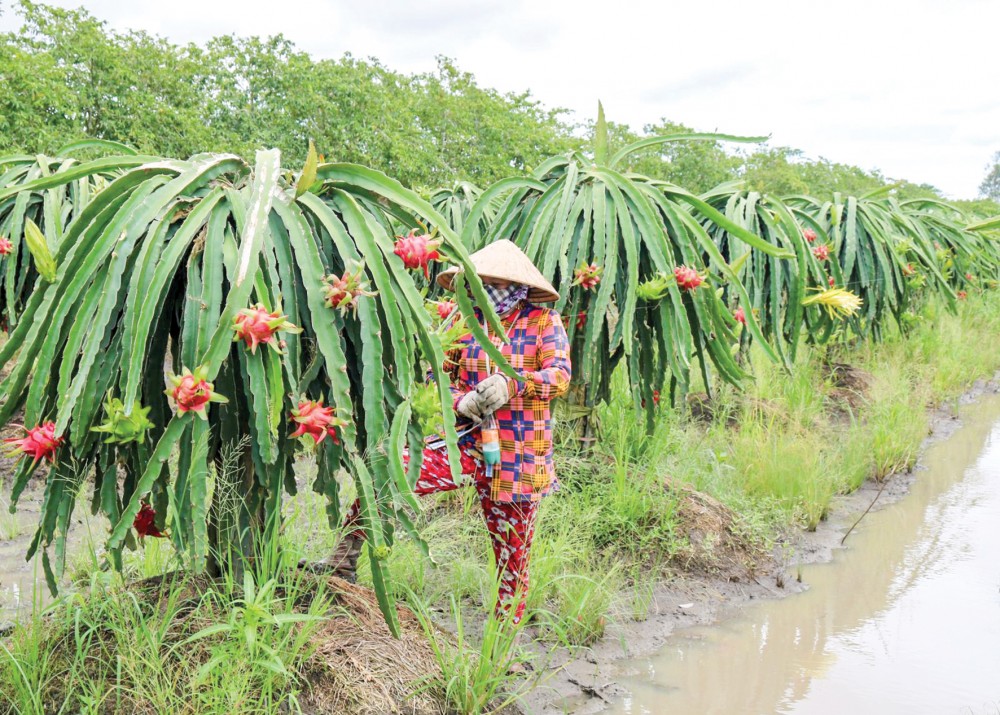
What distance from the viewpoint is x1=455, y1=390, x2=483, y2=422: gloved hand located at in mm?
3602

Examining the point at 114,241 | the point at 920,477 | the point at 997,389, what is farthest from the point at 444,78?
the point at 114,241

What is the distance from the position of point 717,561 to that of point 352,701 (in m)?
2.80

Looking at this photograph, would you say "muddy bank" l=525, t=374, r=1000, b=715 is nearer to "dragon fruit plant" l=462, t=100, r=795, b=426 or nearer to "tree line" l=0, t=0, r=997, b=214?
"dragon fruit plant" l=462, t=100, r=795, b=426

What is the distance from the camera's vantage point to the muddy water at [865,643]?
153 inches

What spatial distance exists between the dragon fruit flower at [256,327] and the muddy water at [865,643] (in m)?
2.19

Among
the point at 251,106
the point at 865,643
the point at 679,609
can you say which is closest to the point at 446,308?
the point at 679,609

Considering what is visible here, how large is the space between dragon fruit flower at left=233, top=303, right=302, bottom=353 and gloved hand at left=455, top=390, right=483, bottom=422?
114 cm

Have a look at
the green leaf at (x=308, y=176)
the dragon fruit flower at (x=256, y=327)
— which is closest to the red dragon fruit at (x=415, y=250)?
the green leaf at (x=308, y=176)

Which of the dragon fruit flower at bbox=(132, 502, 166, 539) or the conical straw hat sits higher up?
the conical straw hat

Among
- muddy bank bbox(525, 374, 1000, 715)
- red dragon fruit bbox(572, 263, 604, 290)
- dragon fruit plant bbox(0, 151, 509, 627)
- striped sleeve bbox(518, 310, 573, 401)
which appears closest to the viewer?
dragon fruit plant bbox(0, 151, 509, 627)

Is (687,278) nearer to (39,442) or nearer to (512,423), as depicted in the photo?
(512,423)

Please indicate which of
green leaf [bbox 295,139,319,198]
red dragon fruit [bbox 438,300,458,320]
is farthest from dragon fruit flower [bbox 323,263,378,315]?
red dragon fruit [bbox 438,300,458,320]

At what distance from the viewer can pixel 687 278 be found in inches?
181

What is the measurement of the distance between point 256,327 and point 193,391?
0.79 ft
